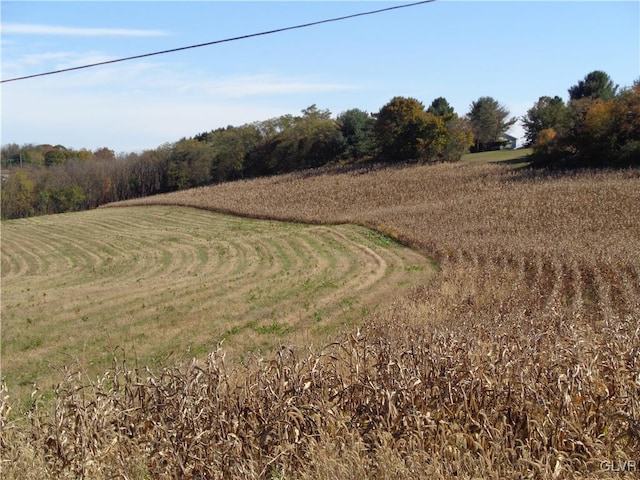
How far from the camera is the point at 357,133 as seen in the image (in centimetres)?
5884

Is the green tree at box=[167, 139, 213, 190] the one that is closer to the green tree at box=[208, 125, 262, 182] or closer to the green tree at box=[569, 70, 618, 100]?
the green tree at box=[208, 125, 262, 182]

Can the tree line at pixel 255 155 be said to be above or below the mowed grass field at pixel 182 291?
above

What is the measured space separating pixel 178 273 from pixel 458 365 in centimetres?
1812

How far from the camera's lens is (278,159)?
60.7 meters

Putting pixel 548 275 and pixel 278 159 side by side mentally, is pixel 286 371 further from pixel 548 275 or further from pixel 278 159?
pixel 278 159

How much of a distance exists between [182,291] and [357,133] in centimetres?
4388

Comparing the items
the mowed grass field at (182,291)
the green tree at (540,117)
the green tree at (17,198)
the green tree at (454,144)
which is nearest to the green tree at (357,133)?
the green tree at (454,144)

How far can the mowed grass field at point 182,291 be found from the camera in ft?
40.8

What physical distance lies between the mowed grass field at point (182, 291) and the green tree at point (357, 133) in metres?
26.5

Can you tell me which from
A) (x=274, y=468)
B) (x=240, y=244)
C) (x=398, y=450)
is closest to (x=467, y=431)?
(x=398, y=450)

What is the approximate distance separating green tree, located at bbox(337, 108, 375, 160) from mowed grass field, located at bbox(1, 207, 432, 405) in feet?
87.0

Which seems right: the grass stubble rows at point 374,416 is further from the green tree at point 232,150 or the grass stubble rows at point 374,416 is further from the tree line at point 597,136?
the green tree at point 232,150

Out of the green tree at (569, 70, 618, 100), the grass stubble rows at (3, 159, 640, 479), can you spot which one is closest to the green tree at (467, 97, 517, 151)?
the green tree at (569, 70, 618, 100)

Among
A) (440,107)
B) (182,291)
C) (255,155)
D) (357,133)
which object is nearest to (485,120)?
(440,107)
